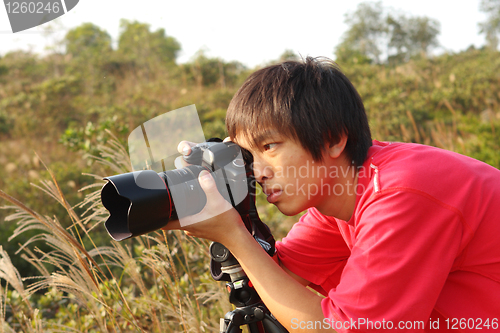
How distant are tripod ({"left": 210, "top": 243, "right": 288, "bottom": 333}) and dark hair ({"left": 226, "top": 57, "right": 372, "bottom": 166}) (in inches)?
14.4

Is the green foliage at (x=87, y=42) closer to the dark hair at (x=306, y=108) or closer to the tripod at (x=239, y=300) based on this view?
the dark hair at (x=306, y=108)

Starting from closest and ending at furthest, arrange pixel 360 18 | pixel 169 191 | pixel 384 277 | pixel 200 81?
pixel 384 277, pixel 169 191, pixel 200 81, pixel 360 18

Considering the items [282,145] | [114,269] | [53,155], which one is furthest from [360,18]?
[282,145]

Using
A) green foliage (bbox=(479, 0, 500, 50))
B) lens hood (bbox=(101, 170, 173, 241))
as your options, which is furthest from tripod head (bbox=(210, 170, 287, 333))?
green foliage (bbox=(479, 0, 500, 50))

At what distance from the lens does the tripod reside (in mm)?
1135

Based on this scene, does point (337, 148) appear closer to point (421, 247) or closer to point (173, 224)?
point (421, 247)

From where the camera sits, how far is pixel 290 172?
113 cm

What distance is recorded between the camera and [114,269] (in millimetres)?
3072

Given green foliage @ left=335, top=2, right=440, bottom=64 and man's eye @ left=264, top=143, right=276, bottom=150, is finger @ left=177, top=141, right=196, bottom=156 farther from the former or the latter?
green foliage @ left=335, top=2, right=440, bottom=64

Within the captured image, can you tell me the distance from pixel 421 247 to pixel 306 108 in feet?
1.68

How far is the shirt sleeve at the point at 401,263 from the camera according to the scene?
2.84 feet

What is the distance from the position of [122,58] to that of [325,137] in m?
10.5

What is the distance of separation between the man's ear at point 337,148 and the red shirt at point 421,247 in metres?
0.10

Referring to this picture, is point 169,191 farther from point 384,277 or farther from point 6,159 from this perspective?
point 6,159
